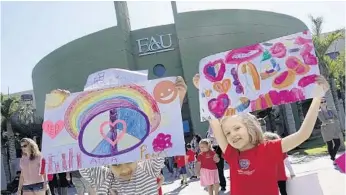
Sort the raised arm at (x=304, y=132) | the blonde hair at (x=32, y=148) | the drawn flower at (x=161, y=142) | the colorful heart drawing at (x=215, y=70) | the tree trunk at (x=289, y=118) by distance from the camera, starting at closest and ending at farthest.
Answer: the raised arm at (x=304, y=132) → the drawn flower at (x=161, y=142) → the colorful heart drawing at (x=215, y=70) → the blonde hair at (x=32, y=148) → the tree trunk at (x=289, y=118)

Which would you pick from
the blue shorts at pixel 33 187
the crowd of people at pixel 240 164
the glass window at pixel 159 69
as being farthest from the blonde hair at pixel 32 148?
the glass window at pixel 159 69

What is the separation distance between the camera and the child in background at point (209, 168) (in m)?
8.49

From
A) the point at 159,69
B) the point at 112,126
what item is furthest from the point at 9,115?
the point at 112,126

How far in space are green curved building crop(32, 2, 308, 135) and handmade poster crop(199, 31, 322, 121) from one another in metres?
25.0

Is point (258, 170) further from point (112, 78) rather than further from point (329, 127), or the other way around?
point (329, 127)

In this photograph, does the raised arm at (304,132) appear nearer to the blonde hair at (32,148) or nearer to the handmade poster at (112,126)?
the handmade poster at (112,126)

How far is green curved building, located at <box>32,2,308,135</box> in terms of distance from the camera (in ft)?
99.9

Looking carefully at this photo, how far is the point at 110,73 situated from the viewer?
13.9 feet

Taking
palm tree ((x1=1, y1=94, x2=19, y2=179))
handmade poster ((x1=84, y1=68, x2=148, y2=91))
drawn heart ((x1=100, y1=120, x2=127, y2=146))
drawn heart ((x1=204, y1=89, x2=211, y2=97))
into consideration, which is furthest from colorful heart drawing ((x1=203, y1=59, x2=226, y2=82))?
palm tree ((x1=1, y1=94, x2=19, y2=179))

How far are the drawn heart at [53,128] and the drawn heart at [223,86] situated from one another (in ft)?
5.05

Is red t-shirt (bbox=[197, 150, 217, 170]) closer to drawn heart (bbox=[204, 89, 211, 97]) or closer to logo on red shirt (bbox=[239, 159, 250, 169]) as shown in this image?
drawn heart (bbox=[204, 89, 211, 97])

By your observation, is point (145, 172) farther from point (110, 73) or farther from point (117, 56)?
point (117, 56)

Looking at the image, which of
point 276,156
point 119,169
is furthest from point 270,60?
point 119,169

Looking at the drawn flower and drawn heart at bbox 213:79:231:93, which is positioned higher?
drawn heart at bbox 213:79:231:93
